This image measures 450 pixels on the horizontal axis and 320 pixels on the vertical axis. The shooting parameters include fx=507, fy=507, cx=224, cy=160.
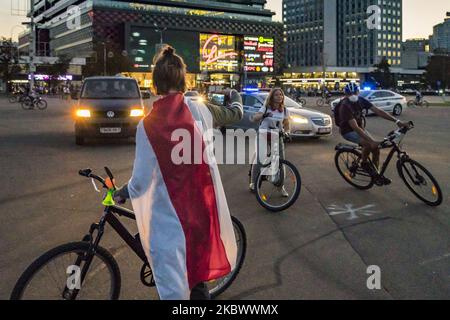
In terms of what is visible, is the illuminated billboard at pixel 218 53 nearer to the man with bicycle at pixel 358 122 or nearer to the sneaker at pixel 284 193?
the man with bicycle at pixel 358 122

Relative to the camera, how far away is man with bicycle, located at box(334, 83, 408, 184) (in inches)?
300

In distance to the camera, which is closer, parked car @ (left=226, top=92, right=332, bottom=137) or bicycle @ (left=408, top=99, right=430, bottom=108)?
parked car @ (left=226, top=92, right=332, bottom=137)

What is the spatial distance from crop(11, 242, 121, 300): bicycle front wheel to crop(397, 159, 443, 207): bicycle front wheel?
490 centimetres

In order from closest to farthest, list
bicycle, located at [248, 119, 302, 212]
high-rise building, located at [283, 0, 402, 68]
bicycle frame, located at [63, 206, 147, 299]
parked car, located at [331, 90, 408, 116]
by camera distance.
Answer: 1. bicycle frame, located at [63, 206, 147, 299]
2. bicycle, located at [248, 119, 302, 212]
3. parked car, located at [331, 90, 408, 116]
4. high-rise building, located at [283, 0, 402, 68]

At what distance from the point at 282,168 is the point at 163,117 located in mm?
4166

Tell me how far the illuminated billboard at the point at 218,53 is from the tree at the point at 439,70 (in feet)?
170

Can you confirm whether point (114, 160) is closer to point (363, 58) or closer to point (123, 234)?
point (123, 234)

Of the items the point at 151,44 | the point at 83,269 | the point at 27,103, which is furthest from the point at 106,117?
the point at 151,44

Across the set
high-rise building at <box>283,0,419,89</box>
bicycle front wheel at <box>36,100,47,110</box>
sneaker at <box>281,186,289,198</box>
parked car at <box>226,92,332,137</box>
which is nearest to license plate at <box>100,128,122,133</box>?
parked car at <box>226,92,332,137</box>

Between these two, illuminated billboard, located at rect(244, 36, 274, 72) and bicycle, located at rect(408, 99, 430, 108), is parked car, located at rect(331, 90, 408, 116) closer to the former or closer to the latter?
bicycle, located at rect(408, 99, 430, 108)

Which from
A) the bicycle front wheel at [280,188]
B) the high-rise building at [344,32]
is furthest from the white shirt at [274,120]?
the high-rise building at [344,32]

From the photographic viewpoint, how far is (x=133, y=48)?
118125mm

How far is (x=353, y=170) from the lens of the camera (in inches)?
313

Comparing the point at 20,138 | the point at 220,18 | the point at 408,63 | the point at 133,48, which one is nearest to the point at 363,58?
the point at 408,63
